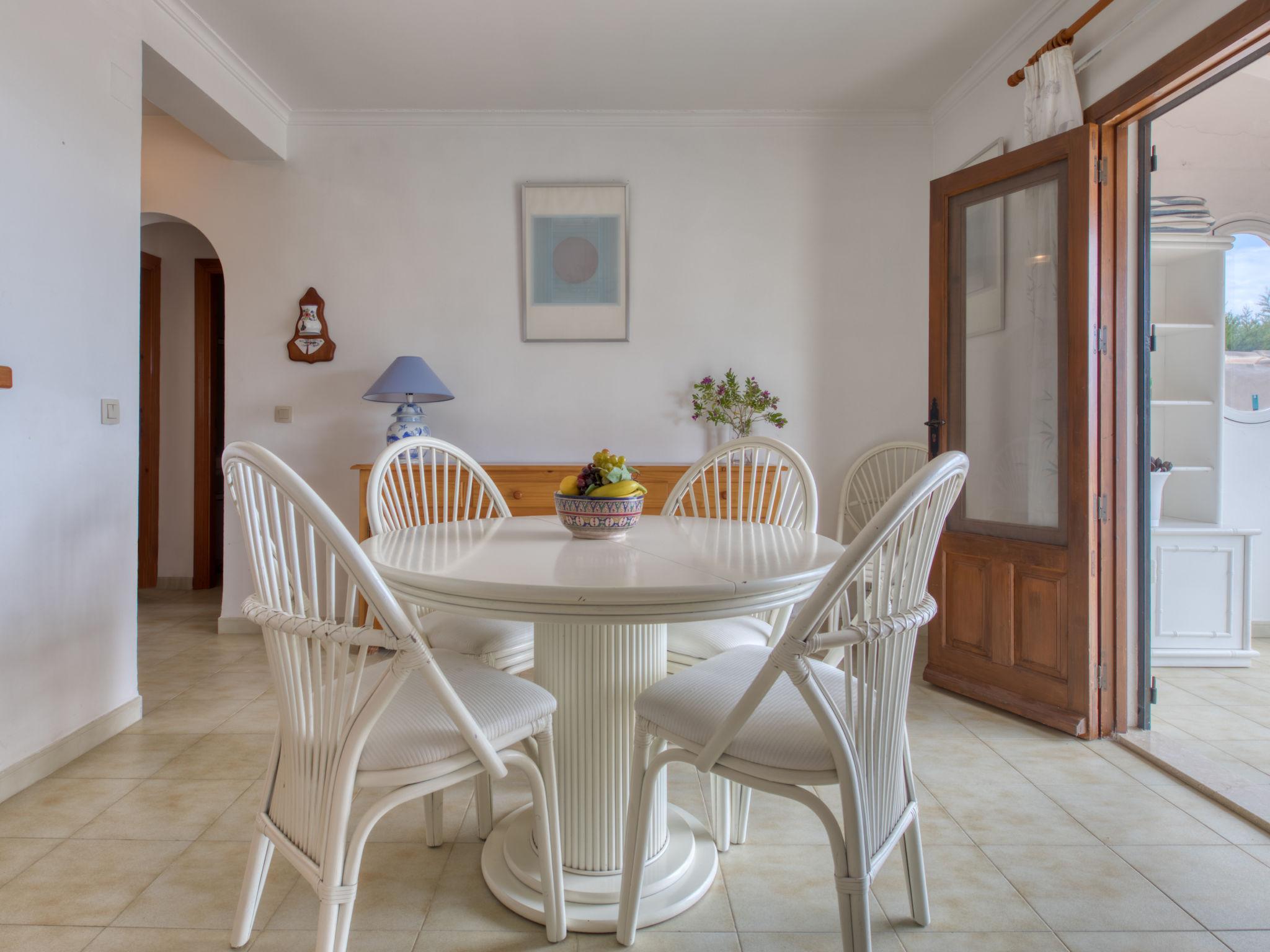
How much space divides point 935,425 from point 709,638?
1.66m

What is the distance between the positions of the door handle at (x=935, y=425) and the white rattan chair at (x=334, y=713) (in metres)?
2.24

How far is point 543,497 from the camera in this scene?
3.41 m

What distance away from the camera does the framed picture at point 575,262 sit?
374 cm

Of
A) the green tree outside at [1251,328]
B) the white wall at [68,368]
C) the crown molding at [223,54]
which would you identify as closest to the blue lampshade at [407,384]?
the white wall at [68,368]

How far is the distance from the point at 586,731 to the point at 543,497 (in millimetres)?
1894

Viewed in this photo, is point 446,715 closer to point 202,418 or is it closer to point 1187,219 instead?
point 1187,219

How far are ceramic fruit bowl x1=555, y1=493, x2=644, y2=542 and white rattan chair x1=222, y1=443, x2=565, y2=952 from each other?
501mm

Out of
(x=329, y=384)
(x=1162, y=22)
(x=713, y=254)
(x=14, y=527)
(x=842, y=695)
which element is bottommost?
(x=842, y=695)

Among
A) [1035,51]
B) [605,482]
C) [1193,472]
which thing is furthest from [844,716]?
[1193,472]

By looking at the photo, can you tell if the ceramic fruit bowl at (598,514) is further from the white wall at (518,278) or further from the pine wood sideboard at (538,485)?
the white wall at (518,278)

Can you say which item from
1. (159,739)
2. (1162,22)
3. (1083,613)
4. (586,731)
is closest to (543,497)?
(159,739)

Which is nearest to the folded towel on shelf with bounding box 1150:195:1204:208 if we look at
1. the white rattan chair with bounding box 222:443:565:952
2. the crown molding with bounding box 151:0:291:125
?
the white rattan chair with bounding box 222:443:565:952

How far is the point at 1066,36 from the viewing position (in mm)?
2529

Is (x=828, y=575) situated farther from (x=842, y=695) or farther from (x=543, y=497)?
(x=543, y=497)
